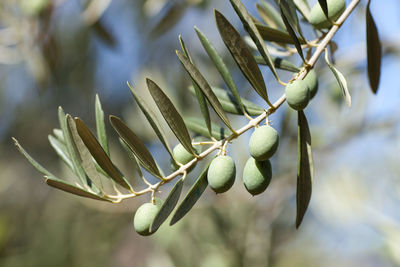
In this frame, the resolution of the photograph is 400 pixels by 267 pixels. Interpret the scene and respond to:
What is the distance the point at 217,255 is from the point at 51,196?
202cm

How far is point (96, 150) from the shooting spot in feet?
1.86

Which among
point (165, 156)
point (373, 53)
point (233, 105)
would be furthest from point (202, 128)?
point (165, 156)

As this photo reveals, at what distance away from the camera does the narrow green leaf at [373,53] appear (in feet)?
2.20

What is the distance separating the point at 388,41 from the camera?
1.32 metres

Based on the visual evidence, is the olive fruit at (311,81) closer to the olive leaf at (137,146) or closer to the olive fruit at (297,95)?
the olive fruit at (297,95)

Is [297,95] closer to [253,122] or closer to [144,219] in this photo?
[253,122]

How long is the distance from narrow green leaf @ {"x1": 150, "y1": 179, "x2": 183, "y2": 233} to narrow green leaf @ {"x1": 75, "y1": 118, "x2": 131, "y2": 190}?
92 millimetres

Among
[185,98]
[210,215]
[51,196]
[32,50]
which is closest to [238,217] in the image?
[210,215]

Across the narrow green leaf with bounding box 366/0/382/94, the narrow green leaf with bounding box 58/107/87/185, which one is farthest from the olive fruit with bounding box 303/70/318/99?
the narrow green leaf with bounding box 58/107/87/185

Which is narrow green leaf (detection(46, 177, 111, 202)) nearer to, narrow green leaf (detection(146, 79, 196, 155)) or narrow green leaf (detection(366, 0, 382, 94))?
narrow green leaf (detection(146, 79, 196, 155))

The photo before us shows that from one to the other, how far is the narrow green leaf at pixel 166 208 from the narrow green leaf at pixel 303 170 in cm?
15

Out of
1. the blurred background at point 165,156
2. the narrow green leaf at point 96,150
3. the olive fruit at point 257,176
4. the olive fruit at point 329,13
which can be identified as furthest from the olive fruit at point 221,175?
the blurred background at point 165,156

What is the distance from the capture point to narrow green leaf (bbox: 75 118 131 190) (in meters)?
0.56

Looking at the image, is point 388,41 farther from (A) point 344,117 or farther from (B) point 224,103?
(B) point 224,103
